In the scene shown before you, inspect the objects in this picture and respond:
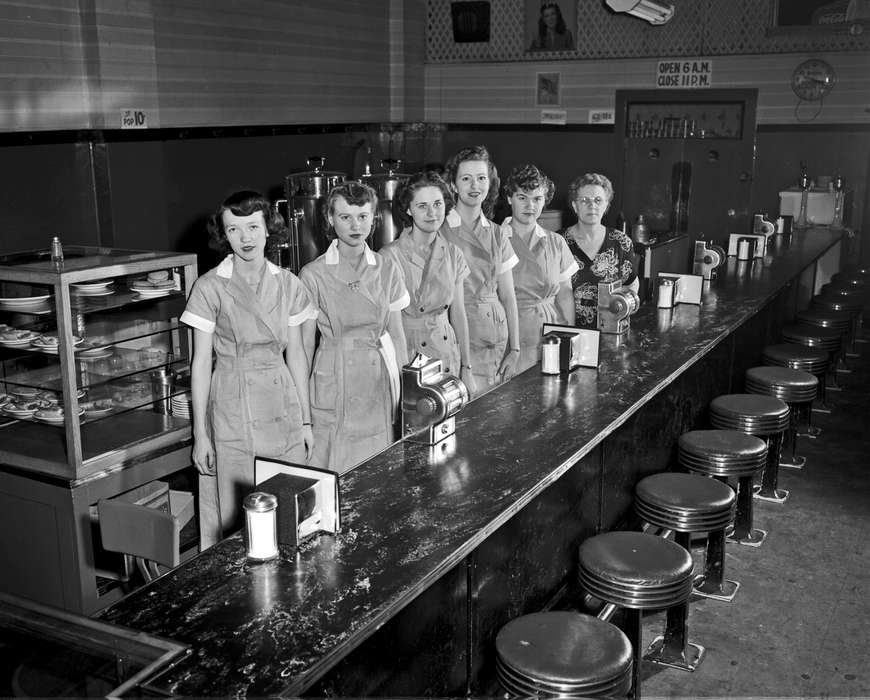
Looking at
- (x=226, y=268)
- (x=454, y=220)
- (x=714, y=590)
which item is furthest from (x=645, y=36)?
(x=226, y=268)

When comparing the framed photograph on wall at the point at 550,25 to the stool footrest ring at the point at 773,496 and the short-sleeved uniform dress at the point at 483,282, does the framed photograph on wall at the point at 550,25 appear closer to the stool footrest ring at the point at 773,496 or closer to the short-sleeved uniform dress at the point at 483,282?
the short-sleeved uniform dress at the point at 483,282

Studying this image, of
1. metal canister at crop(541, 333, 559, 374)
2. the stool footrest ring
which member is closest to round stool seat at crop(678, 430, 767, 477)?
metal canister at crop(541, 333, 559, 374)

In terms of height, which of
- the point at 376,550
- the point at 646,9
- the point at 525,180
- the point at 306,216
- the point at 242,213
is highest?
the point at 646,9

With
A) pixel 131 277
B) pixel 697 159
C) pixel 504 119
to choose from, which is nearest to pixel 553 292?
pixel 131 277

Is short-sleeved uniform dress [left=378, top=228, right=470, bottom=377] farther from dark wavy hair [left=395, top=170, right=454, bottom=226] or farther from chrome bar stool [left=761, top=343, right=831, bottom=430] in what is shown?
chrome bar stool [left=761, top=343, right=831, bottom=430]

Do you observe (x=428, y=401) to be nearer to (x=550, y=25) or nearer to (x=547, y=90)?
(x=547, y=90)

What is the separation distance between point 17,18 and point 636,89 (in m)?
5.61

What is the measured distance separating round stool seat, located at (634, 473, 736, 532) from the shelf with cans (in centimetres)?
199

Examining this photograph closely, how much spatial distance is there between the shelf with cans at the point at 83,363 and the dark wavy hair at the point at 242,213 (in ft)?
0.93

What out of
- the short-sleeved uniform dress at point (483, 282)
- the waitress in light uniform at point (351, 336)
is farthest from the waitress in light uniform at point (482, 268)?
the waitress in light uniform at point (351, 336)

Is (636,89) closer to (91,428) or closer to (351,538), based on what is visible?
(91,428)

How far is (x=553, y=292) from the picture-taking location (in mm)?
5230

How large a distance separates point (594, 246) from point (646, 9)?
294 cm

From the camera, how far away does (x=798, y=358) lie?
5.60 meters
